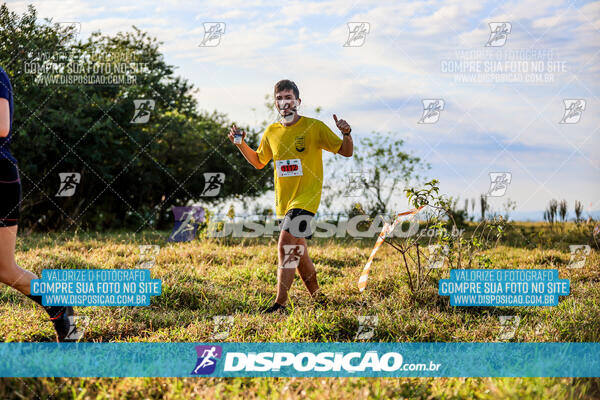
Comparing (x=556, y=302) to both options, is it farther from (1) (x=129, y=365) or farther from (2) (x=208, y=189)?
(2) (x=208, y=189)

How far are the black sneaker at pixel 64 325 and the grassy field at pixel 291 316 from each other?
14 cm

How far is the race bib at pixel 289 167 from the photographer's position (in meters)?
4.49

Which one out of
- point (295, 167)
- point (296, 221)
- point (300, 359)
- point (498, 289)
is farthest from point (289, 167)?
point (498, 289)

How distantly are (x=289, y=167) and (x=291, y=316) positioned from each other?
1.33m

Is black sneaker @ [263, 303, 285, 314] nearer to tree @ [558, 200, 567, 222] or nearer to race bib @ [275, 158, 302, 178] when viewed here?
race bib @ [275, 158, 302, 178]

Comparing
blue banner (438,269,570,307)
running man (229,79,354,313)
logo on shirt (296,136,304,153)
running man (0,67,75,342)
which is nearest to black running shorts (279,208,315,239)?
running man (229,79,354,313)

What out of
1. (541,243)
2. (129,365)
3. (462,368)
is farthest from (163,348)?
(541,243)

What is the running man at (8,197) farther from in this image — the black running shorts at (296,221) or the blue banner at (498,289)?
the blue banner at (498,289)

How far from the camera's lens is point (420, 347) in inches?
144

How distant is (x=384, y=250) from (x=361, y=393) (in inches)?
192

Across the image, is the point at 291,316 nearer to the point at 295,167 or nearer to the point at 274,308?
the point at 274,308

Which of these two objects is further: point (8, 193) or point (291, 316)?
point (291, 316)

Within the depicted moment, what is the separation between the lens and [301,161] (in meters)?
4.50

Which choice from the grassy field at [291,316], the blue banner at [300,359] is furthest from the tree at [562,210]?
the blue banner at [300,359]
